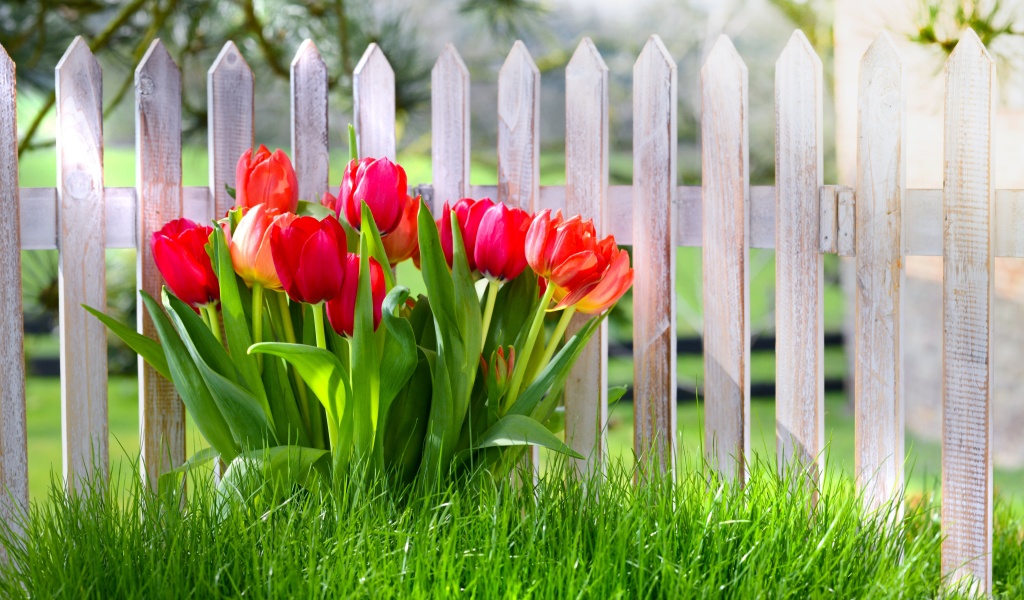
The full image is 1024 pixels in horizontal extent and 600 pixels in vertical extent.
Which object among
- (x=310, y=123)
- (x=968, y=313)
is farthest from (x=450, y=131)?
(x=968, y=313)

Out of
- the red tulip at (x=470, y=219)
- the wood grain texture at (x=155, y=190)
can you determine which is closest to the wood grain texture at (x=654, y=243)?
the red tulip at (x=470, y=219)

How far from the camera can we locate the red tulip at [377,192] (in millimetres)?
1169

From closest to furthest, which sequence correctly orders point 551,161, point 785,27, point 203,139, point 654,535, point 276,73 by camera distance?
point 654,535
point 276,73
point 203,139
point 785,27
point 551,161

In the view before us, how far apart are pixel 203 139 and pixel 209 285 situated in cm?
175

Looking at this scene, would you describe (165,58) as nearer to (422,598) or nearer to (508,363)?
(508,363)

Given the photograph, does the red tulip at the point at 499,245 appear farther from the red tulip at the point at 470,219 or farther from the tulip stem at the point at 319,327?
the tulip stem at the point at 319,327

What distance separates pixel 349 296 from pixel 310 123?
21.8 inches

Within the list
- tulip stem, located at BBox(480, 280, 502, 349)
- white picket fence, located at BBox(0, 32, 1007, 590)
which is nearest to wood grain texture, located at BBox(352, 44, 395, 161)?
white picket fence, located at BBox(0, 32, 1007, 590)

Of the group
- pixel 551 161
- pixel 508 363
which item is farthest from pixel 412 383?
pixel 551 161

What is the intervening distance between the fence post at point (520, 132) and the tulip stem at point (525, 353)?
0.93 feet

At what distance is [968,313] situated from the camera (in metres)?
1.47

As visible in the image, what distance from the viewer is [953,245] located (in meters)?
1.46

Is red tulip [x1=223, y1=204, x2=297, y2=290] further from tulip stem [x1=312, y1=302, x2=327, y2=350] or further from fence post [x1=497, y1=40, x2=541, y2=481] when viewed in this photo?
fence post [x1=497, y1=40, x2=541, y2=481]

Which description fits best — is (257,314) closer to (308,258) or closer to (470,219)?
(308,258)
